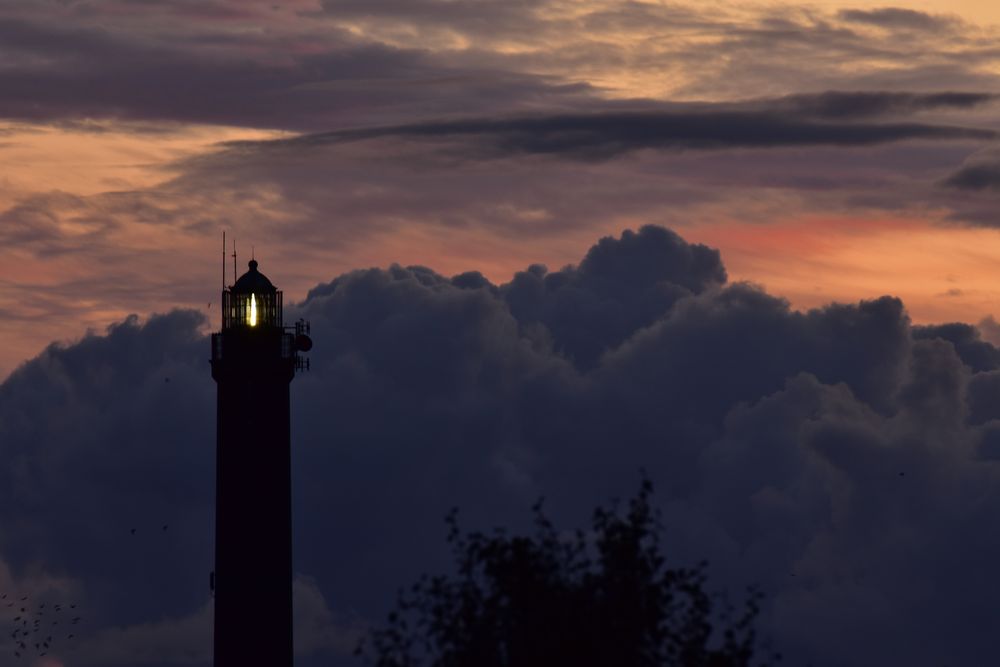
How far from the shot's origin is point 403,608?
1777 inches

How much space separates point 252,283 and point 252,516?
36.6 ft

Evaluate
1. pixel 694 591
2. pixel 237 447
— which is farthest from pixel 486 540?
pixel 237 447

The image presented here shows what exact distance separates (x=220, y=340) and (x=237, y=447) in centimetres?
A: 594

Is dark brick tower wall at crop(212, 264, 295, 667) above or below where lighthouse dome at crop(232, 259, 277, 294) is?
below

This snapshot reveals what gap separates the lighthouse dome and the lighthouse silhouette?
339 cm

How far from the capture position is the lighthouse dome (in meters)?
93.6

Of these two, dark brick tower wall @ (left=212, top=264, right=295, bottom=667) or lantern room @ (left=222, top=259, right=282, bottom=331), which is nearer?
dark brick tower wall @ (left=212, top=264, right=295, bottom=667)

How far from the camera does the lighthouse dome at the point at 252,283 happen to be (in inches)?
3684

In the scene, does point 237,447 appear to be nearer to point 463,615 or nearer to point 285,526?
point 285,526

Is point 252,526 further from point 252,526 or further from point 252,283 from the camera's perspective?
point 252,283

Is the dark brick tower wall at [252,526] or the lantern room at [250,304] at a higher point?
the lantern room at [250,304]

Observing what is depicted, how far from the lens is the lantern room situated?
93.1 metres

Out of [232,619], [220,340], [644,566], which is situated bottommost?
[232,619]

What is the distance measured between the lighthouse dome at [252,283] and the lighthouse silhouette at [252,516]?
11.1 feet
